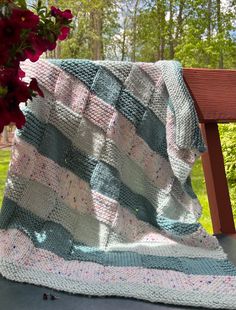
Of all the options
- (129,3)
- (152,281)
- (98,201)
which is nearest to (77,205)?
(98,201)

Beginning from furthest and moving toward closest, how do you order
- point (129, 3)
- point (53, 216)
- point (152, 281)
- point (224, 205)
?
point (129, 3) < point (224, 205) < point (53, 216) < point (152, 281)

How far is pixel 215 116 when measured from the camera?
1.10 m

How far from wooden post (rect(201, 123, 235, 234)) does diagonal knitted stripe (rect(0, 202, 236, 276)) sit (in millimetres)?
198

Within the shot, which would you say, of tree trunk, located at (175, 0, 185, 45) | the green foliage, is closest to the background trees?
tree trunk, located at (175, 0, 185, 45)

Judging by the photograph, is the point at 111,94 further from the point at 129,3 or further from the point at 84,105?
the point at 129,3

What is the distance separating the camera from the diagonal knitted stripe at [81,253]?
34.0 inches

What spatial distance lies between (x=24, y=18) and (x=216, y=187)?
618 mm

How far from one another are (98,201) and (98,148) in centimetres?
11

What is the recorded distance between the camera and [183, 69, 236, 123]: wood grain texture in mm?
1098

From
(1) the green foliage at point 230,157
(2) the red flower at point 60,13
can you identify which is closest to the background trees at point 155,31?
(1) the green foliage at point 230,157

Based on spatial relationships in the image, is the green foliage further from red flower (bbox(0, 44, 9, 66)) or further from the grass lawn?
red flower (bbox(0, 44, 9, 66))

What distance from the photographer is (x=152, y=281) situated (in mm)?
799

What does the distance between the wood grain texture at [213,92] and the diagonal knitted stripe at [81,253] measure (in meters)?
0.35

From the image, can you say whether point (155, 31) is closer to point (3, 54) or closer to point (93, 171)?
point (93, 171)
